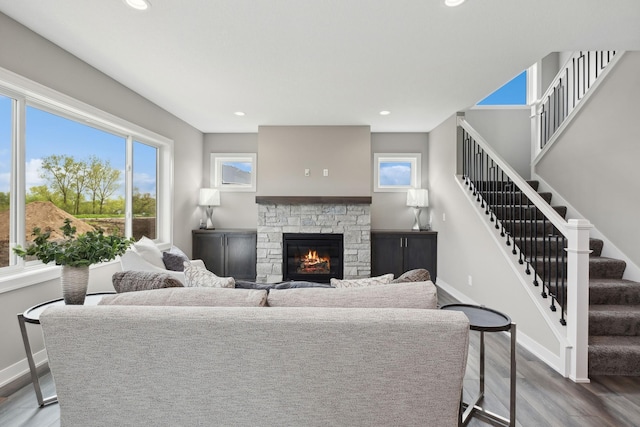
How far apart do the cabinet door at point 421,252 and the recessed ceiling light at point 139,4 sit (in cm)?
442

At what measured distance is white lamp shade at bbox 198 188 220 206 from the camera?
220 inches

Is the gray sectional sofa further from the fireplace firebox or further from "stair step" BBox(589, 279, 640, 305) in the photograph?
the fireplace firebox

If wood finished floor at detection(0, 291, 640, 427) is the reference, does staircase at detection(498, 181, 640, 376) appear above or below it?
above

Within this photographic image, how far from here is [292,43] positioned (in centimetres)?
265

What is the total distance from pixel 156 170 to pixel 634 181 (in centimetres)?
551

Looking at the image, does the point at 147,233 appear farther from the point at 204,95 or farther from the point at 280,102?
the point at 280,102

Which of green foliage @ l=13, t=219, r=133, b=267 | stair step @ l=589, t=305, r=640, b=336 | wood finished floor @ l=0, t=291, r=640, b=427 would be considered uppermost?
green foliage @ l=13, t=219, r=133, b=267

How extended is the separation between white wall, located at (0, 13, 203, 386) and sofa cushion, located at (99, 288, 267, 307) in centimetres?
155

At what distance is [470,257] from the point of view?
13.7 feet

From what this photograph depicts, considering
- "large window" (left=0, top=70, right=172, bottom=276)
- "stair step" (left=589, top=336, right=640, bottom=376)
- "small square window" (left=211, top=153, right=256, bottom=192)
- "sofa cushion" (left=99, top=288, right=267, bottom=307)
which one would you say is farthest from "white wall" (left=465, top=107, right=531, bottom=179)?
"sofa cushion" (left=99, top=288, right=267, bottom=307)

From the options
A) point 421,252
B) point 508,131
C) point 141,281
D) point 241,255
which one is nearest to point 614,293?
point 421,252

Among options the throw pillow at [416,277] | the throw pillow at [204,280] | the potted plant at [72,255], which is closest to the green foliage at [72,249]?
the potted plant at [72,255]

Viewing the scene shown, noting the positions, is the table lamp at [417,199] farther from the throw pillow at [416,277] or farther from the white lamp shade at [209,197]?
the throw pillow at [416,277]

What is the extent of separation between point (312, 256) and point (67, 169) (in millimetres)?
3396
